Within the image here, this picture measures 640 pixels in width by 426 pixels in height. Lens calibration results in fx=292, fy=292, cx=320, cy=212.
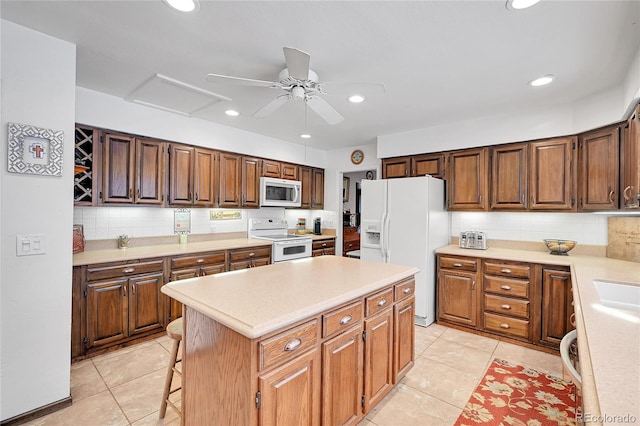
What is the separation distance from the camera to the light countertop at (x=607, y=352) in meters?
0.79

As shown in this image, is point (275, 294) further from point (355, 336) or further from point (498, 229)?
point (498, 229)

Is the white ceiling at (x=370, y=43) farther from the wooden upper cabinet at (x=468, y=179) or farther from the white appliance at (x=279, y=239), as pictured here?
the white appliance at (x=279, y=239)

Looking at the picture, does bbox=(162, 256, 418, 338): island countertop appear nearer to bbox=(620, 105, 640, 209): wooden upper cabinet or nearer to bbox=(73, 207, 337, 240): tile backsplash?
Result: bbox=(620, 105, 640, 209): wooden upper cabinet

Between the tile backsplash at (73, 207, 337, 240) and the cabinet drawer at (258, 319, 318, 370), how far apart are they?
2.93m

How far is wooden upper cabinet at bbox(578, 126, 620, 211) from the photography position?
2.69m

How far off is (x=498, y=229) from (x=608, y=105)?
1673 mm

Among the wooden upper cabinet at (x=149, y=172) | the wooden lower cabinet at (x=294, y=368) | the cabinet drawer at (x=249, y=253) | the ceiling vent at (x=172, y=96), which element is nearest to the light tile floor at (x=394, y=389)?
the wooden lower cabinet at (x=294, y=368)

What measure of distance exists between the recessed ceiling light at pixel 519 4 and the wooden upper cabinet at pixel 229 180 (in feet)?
11.1

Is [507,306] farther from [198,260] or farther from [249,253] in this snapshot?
[198,260]

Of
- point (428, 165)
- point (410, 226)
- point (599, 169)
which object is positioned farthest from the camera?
point (428, 165)

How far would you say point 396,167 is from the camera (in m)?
4.34

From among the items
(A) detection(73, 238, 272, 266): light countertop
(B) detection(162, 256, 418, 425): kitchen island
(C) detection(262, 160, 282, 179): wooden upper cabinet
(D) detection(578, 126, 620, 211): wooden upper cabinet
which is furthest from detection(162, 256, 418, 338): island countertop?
(C) detection(262, 160, 282, 179): wooden upper cabinet

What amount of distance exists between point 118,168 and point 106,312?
1.44m

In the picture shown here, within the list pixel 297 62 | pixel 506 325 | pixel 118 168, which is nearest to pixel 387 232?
pixel 506 325
